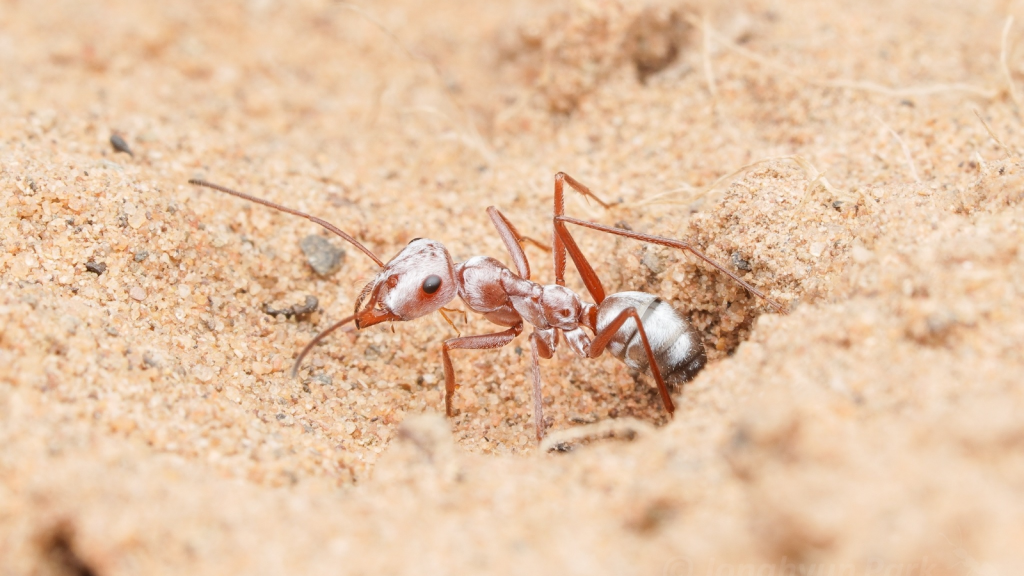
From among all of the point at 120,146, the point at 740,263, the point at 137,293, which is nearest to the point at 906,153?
Result: the point at 740,263

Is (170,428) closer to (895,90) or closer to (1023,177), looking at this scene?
(1023,177)

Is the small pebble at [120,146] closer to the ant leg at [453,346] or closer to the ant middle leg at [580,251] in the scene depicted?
the ant leg at [453,346]

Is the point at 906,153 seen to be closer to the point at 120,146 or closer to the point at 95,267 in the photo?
the point at 95,267

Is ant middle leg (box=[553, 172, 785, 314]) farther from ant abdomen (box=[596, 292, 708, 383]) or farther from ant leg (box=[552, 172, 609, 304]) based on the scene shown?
ant abdomen (box=[596, 292, 708, 383])

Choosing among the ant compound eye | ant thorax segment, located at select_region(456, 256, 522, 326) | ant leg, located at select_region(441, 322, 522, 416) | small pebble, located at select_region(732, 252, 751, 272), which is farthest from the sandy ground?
the ant compound eye

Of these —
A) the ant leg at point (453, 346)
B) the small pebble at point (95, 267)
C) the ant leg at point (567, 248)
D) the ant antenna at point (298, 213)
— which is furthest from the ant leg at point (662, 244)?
the small pebble at point (95, 267)

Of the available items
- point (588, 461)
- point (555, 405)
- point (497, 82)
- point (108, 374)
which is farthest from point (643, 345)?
point (497, 82)
